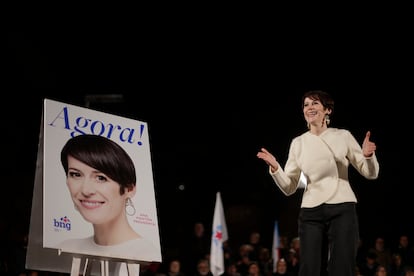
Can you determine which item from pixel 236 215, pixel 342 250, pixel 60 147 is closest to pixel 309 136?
pixel 342 250

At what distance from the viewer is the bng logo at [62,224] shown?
170 inches

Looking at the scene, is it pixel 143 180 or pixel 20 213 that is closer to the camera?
pixel 143 180

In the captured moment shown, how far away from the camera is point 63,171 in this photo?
4520mm

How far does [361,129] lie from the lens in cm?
1521

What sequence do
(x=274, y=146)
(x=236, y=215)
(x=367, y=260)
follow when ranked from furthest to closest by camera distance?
1. (x=236, y=215)
2. (x=274, y=146)
3. (x=367, y=260)

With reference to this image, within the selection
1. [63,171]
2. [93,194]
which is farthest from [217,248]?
[63,171]

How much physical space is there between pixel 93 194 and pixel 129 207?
33 centimetres

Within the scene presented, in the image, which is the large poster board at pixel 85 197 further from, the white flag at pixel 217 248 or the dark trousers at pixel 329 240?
the white flag at pixel 217 248

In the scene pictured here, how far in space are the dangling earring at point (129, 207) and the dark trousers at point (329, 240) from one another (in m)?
1.37

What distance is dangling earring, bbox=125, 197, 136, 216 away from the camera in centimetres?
475

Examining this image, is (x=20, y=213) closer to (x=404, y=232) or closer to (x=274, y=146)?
(x=274, y=146)

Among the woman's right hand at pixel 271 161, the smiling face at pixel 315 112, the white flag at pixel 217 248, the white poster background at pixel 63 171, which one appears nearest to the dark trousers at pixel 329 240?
the woman's right hand at pixel 271 161

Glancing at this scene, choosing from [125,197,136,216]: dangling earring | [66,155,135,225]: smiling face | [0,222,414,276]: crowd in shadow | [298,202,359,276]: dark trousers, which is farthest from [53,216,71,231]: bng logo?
[0,222,414,276]: crowd in shadow

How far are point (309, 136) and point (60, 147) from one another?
1.85 meters
